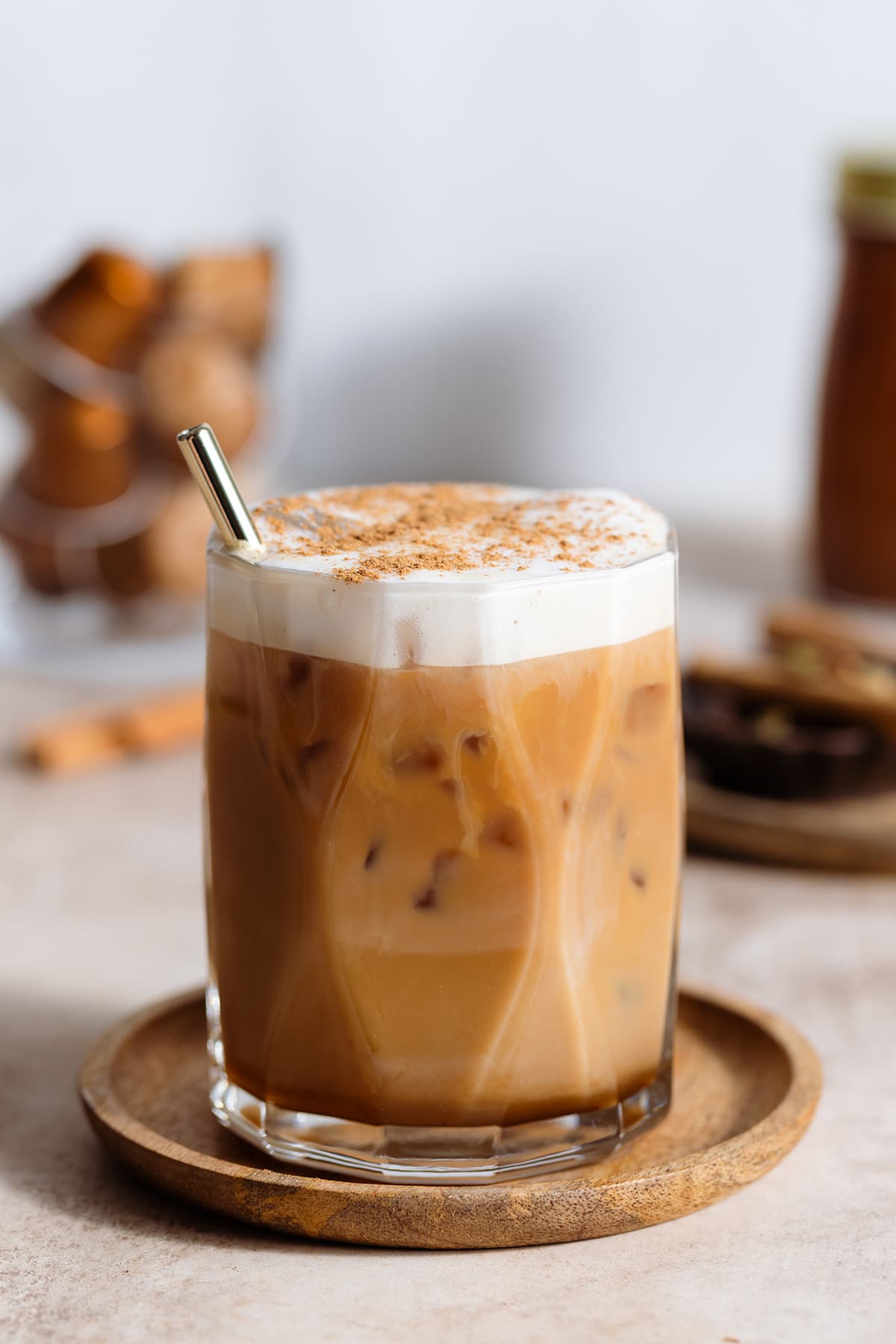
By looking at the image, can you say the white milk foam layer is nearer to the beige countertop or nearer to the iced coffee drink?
the iced coffee drink

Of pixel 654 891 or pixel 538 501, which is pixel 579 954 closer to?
pixel 654 891

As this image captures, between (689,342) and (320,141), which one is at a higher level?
(320,141)

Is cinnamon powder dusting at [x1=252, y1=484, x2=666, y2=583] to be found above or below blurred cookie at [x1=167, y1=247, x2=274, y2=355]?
below

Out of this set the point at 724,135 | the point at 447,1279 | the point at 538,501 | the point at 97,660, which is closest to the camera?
the point at 447,1279

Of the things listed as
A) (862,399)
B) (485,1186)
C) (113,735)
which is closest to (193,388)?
(113,735)

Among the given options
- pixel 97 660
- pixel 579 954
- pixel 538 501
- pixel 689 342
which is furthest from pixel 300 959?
pixel 689 342

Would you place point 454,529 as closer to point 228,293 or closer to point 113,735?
point 113,735

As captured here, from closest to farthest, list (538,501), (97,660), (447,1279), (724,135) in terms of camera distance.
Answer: (447,1279) → (538,501) → (97,660) → (724,135)

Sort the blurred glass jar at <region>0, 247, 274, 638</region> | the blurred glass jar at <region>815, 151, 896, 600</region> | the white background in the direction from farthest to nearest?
the white background
the blurred glass jar at <region>815, 151, 896, 600</region>
the blurred glass jar at <region>0, 247, 274, 638</region>

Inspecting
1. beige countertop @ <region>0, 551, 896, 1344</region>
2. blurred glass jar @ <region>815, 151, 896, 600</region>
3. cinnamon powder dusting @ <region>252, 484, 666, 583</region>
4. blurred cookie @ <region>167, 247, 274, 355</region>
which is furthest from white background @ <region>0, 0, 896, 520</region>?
cinnamon powder dusting @ <region>252, 484, 666, 583</region>
